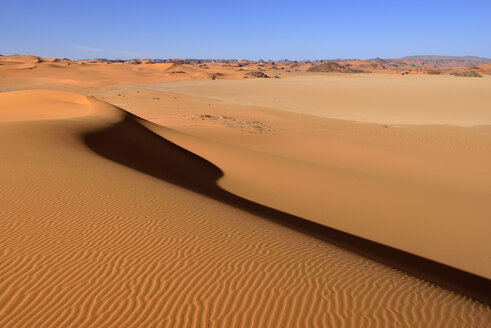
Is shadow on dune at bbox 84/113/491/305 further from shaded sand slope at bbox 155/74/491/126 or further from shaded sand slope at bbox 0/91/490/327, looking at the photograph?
shaded sand slope at bbox 155/74/491/126

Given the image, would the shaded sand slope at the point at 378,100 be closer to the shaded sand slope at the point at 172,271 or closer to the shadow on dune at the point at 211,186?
the shadow on dune at the point at 211,186

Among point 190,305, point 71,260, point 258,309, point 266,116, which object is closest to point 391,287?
point 258,309

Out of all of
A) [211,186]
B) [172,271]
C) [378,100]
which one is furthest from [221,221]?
[378,100]

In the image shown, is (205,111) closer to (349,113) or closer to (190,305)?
(349,113)

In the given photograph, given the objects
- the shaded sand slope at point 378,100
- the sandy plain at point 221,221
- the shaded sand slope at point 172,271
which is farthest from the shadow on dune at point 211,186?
the shaded sand slope at point 378,100

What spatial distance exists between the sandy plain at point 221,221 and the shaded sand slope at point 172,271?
0.06ft

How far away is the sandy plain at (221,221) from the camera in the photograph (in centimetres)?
397

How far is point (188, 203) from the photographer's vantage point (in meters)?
7.48

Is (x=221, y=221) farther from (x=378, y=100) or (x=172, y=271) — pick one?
(x=378, y=100)

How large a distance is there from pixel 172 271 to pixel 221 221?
2.11m

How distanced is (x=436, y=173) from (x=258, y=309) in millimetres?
13084

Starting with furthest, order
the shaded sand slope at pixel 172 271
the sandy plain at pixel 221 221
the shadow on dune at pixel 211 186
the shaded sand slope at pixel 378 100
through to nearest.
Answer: the shaded sand slope at pixel 378 100 → the shadow on dune at pixel 211 186 → the sandy plain at pixel 221 221 → the shaded sand slope at pixel 172 271

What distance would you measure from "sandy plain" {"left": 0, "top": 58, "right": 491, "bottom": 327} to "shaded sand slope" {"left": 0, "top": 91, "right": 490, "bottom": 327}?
20mm

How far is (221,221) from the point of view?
21.6 feet
